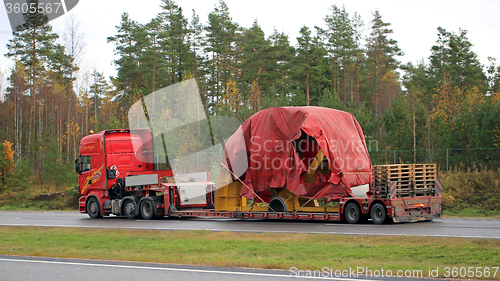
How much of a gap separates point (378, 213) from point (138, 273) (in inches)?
386

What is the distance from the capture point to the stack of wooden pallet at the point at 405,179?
53.6 feet

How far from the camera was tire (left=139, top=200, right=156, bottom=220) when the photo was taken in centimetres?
2162

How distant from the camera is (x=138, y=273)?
892 centimetres

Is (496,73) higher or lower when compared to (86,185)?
higher

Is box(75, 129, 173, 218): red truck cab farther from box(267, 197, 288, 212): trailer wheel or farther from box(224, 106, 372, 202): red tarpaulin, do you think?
box(267, 197, 288, 212): trailer wheel

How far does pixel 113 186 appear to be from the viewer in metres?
23.1

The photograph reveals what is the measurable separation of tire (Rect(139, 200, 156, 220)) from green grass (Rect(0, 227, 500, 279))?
6001 mm

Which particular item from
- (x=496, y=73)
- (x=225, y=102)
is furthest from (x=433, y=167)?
(x=496, y=73)

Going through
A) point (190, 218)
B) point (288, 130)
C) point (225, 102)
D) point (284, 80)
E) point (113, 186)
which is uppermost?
point (284, 80)

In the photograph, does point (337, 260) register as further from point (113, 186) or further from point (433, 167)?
point (113, 186)

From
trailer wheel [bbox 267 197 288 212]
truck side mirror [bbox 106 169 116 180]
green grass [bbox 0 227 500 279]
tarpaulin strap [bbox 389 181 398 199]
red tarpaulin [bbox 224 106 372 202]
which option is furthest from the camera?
truck side mirror [bbox 106 169 116 180]

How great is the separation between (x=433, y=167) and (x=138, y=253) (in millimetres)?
10722

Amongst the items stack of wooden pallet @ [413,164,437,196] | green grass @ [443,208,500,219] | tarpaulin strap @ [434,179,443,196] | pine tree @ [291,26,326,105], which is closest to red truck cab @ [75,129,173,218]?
stack of wooden pallet @ [413,164,437,196]

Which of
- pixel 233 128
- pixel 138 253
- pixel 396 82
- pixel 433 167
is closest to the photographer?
pixel 138 253
